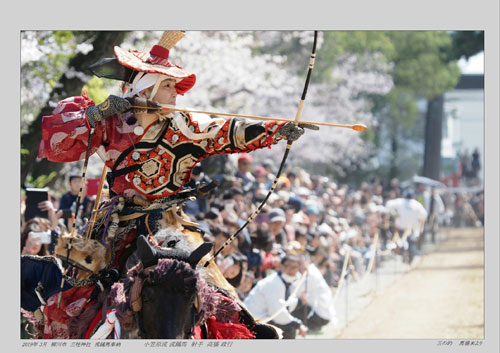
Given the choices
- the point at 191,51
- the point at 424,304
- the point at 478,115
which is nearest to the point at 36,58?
the point at 191,51

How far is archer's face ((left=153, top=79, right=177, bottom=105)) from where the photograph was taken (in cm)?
623

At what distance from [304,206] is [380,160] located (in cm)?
2369

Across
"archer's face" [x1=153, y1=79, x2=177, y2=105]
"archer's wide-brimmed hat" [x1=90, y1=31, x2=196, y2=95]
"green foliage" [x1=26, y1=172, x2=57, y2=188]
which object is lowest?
"green foliage" [x1=26, y1=172, x2=57, y2=188]

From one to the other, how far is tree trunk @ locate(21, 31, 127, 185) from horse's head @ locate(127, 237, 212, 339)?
5788 millimetres

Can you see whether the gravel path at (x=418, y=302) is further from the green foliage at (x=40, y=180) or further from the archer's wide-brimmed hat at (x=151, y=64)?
the archer's wide-brimmed hat at (x=151, y=64)

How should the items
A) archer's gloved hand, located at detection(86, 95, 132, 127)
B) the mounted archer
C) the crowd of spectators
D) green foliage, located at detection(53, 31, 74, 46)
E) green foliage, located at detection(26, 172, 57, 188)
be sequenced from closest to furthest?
archer's gloved hand, located at detection(86, 95, 132, 127)
the mounted archer
the crowd of spectators
green foliage, located at detection(26, 172, 57, 188)
green foliage, located at detection(53, 31, 74, 46)

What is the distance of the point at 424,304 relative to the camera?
1448 cm

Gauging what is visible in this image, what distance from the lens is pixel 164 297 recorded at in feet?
16.4

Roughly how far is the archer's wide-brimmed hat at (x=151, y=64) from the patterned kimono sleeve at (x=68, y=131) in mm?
338

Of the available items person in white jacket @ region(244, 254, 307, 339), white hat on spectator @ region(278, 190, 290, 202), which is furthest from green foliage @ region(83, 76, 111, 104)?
white hat on spectator @ region(278, 190, 290, 202)

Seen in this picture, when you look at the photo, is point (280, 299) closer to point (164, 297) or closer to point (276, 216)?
point (276, 216)

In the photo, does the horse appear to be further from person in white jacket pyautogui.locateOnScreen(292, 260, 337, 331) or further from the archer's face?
person in white jacket pyautogui.locateOnScreen(292, 260, 337, 331)

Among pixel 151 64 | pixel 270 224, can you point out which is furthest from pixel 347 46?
pixel 151 64

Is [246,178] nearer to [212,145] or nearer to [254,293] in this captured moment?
[254,293]
